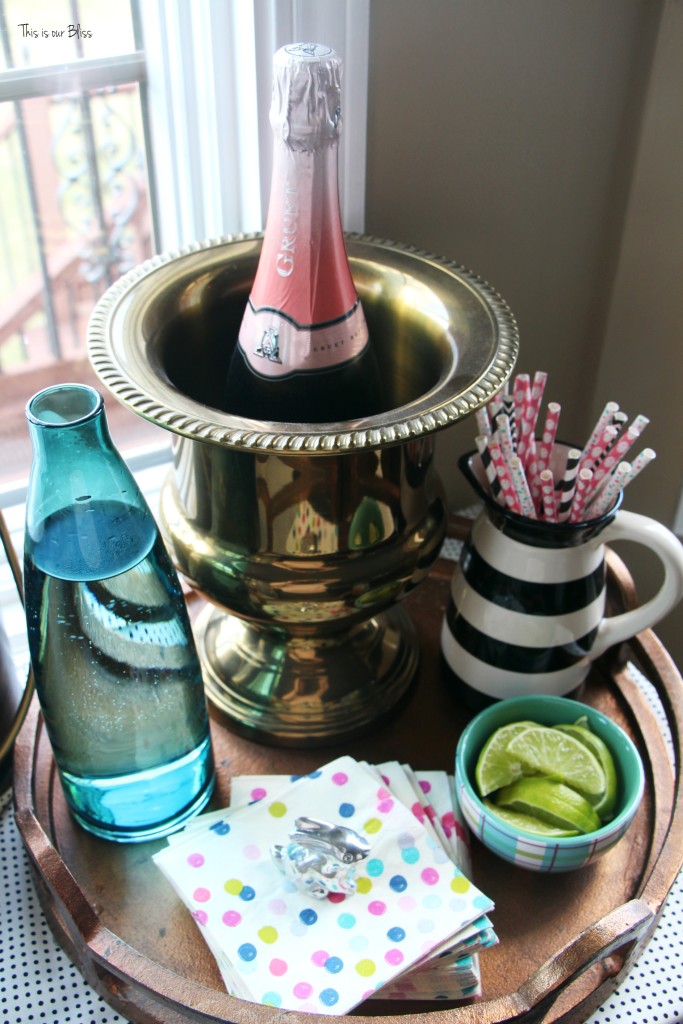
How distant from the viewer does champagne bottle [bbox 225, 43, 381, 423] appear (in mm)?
478

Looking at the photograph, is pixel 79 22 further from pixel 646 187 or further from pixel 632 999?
pixel 632 999

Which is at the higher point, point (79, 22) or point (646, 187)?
point (79, 22)

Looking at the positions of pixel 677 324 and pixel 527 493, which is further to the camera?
pixel 677 324

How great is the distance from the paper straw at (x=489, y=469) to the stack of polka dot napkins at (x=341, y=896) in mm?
165

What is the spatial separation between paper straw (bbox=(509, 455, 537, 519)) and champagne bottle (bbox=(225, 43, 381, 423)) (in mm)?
97

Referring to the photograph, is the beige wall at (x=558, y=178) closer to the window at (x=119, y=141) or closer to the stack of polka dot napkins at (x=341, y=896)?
the window at (x=119, y=141)

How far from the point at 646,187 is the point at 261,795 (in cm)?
54

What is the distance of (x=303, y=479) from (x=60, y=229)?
346mm

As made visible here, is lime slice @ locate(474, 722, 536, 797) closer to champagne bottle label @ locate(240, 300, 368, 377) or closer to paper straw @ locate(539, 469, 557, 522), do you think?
paper straw @ locate(539, 469, 557, 522)

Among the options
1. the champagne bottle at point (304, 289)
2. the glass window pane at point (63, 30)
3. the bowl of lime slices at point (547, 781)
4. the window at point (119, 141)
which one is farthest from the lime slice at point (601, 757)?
the glass window pane at point (63, 30)

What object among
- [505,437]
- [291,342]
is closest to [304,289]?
[291,342]

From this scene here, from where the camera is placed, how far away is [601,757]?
1.79 ft

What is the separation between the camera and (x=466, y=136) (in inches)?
27.1

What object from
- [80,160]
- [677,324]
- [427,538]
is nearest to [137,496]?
[427,538]
